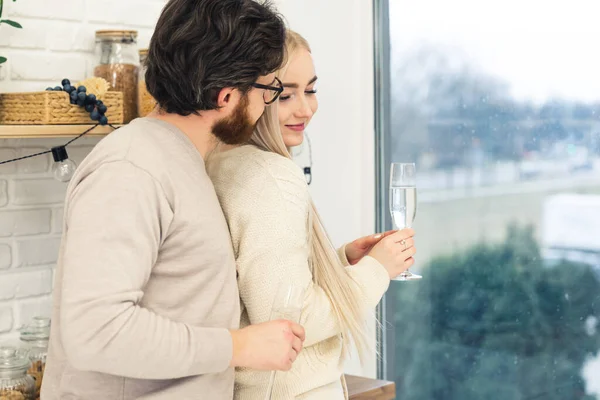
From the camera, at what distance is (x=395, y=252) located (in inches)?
68.1

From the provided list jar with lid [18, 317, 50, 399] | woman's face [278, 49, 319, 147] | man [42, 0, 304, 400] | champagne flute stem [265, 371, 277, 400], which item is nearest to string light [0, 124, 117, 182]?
jar with lid [18, 317, 50, 399]

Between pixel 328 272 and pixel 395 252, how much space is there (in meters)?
0.20

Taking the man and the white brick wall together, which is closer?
the man

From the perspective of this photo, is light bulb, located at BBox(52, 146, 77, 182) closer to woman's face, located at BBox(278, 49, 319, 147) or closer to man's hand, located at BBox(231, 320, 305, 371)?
woman's face, located at BBox(278, 49, 319, 147)

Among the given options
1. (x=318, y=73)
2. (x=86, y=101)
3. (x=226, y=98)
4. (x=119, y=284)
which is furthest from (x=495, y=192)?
(x=119, y=284)

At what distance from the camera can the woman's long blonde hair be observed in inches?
61.8

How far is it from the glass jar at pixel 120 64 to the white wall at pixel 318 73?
123 mm

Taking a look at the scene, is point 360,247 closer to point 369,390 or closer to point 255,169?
point 255,169

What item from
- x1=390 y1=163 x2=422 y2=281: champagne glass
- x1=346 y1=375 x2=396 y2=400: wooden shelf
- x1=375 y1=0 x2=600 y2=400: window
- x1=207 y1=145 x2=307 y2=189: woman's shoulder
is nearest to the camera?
x1=207 y1=145 x2=307 y2=189: woman's shoulder

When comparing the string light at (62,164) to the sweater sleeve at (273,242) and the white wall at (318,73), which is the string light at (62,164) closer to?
the white wall at (318,73)

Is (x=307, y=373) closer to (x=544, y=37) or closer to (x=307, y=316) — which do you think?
(x=307, y=316)

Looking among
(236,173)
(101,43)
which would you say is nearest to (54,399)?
(236,173)

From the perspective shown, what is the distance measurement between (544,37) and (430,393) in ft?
4.49

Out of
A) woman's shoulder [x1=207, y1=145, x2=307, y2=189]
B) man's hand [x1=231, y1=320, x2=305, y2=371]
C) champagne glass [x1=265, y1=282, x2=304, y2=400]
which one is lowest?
man's hand [x1=231, y1=320, x2=305, y2=371]
